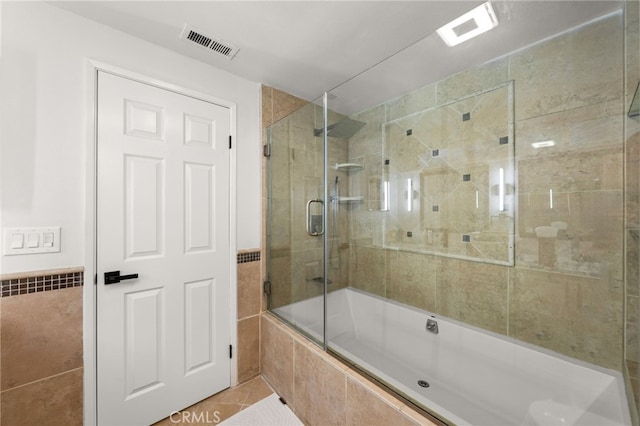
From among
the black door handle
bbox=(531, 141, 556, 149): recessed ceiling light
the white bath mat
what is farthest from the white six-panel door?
bbox=(531, 141, 556, 149): recessed ceiling light

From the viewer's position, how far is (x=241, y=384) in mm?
1911

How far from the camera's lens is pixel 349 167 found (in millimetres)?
2135

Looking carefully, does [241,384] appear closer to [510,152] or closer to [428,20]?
[510,152]

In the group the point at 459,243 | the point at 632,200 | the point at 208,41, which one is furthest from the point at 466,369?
the point at 208,41

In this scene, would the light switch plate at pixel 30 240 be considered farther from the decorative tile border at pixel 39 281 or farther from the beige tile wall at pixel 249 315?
the beige tile wall at pixel 249 315

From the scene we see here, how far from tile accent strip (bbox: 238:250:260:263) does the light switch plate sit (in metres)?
0.99

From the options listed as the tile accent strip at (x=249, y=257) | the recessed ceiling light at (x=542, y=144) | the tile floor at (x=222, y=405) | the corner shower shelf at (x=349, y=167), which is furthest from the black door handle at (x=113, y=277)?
the recessed ceiling light at (x=542, y=144)

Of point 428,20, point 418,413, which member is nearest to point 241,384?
point 418,413

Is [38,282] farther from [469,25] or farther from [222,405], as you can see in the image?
[469,25]

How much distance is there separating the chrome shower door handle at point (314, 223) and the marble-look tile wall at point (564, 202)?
1037 mm

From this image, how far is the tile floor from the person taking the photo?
1578 mm

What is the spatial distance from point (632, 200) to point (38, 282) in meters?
2.84

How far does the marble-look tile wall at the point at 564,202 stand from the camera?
1.22m

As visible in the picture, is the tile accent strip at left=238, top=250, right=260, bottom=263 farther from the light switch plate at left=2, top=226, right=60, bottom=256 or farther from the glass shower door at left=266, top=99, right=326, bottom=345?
the light switch plate at left=2, top=226, right=60, bottom=256
